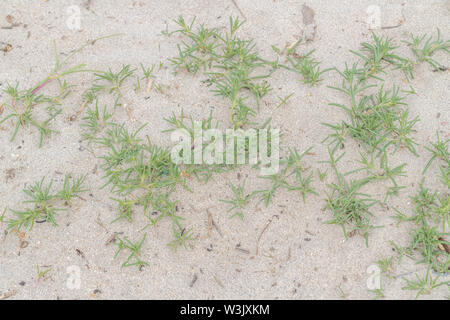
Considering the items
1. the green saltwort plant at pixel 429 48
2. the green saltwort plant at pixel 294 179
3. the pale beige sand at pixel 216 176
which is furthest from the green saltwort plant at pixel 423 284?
the green saltwort plant at pixel 429 48

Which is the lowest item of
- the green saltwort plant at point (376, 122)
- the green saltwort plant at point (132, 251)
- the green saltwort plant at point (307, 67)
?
the green saltwort plant at point (132, 251)

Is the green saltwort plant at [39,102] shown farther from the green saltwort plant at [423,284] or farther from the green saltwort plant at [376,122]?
the green saltwort plant at [423,284]

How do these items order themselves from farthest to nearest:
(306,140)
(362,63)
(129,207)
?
1. (362,63)
2. (306,140)
3. (129,207)

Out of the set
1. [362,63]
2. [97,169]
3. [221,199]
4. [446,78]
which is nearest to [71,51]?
[97,169]

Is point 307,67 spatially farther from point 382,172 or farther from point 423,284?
point 423,284

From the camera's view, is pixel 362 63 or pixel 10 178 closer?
pixel 10 178

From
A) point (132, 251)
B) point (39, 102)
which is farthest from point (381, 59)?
point (39, 102)

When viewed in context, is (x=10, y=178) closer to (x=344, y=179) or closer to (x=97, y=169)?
(x=97, y=169)
